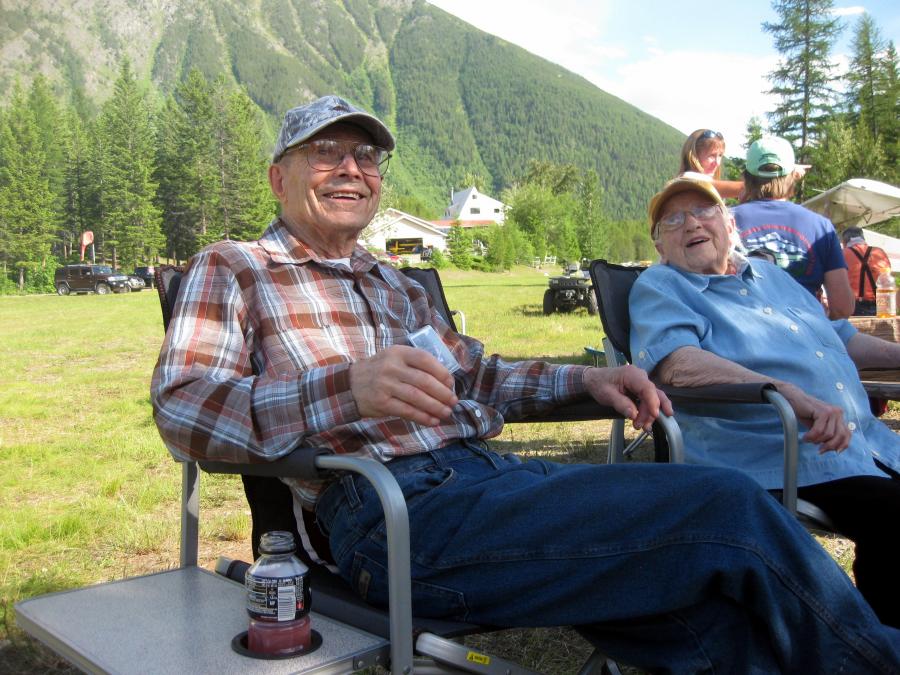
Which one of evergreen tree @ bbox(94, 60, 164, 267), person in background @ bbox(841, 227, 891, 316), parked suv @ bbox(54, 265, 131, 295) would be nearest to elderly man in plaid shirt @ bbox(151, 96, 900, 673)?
person in background @ bbox(841, 227, 891, 316)

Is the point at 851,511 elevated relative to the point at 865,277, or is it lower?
lower

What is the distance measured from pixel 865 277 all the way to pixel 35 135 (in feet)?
170

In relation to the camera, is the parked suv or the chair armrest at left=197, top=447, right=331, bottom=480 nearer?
the chair armrest at left=197, top=447, right=331, bottom=480

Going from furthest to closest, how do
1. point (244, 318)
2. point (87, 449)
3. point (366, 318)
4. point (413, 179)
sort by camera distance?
point (413, 179)
point (87, 449)
point (366, 318)
point (244, 318)

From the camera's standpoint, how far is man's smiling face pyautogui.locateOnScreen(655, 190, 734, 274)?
2.81m

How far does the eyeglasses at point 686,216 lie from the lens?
2.80 meters

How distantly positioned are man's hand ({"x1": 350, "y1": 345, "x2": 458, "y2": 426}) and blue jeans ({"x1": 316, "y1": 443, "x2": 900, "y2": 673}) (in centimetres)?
22

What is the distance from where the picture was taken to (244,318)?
6.43 feet

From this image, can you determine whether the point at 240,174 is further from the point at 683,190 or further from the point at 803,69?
the point at 683,190

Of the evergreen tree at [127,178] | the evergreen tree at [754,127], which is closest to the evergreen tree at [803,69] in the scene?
the evergreen tree at [754,127]

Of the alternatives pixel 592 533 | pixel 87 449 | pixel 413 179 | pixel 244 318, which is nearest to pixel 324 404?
pixel 244 318

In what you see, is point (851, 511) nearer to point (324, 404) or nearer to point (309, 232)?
point (324, 404)

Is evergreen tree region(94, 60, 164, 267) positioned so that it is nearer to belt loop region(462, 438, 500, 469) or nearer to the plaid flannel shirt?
the plaid flannel shirt

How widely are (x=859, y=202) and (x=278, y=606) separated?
12.0m
